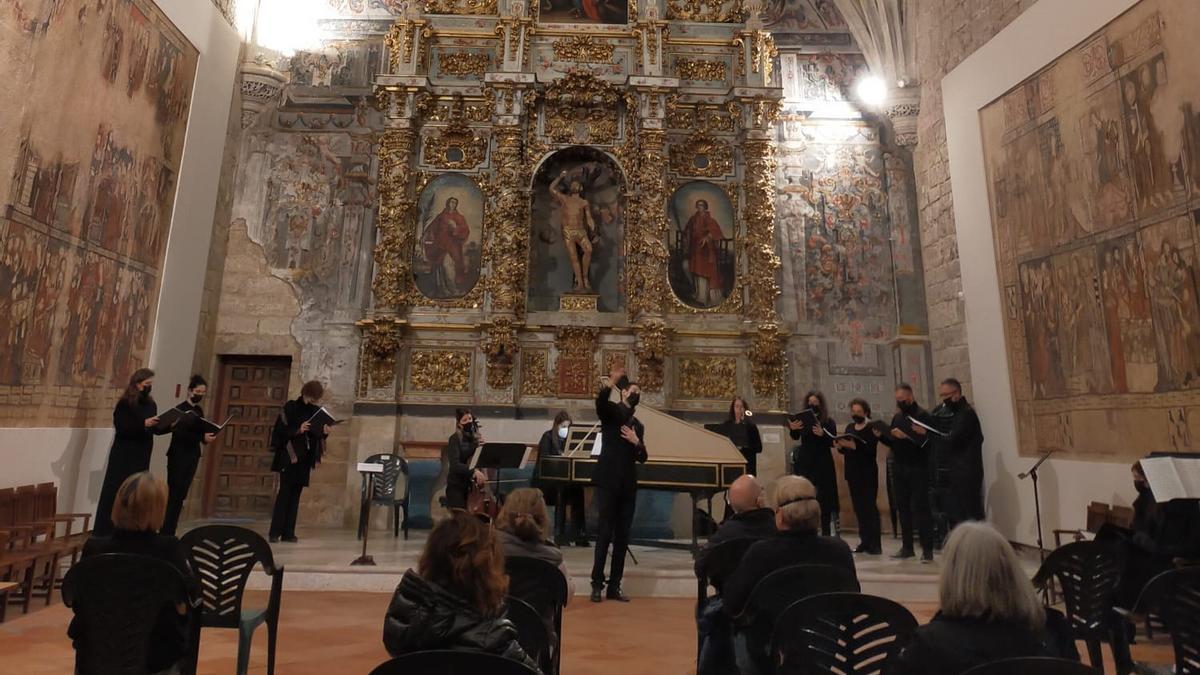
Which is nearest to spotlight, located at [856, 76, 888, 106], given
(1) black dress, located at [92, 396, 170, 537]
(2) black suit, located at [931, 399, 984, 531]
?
(2) black suit, located at [931, 399, 984, 531]

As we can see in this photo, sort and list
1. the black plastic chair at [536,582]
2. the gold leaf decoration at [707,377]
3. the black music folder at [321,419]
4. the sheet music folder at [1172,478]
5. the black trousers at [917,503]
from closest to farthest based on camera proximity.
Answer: the black plastic chair at [536,582] < the sheet music folder at [1172,478] < the black trousers at [917,503] < the black music folder at [321,419] < the gold leaf decoration at [707,377]

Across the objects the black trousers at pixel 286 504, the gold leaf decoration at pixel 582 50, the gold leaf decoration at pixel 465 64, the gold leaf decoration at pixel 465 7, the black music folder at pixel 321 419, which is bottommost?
the black trousers at pixel 286 504

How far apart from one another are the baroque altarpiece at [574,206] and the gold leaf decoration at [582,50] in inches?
1.1

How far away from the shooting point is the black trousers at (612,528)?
6.58 meters

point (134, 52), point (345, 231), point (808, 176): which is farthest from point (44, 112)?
point (808, 176)

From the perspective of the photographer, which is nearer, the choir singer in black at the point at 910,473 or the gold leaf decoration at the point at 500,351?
the choir singer in black at the point at 910,473

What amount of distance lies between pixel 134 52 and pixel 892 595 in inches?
443

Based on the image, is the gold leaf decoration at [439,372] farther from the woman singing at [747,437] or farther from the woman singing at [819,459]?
the woman singing at [819,459]

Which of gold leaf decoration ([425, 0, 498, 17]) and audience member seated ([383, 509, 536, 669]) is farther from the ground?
gold leaf decoration ([425, 0, 498, 17])

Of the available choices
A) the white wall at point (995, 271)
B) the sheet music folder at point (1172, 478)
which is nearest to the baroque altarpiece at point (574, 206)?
the white wall at point (995, 271)

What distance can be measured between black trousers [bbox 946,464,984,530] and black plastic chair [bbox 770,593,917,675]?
21.4 feet

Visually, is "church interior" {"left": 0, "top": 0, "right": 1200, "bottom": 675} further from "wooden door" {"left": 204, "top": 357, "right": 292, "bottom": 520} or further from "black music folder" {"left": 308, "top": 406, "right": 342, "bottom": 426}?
"black music folder" {"left": 308, "top": 406, "right": 342, "bottom": 426}

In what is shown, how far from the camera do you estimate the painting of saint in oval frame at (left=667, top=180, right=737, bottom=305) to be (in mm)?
12820

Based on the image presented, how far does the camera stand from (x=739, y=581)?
11.4ft
